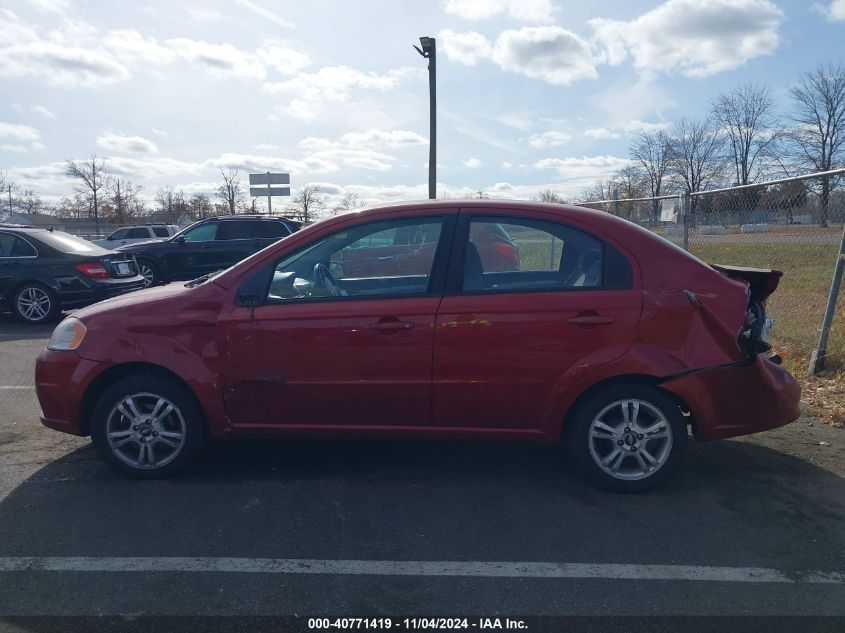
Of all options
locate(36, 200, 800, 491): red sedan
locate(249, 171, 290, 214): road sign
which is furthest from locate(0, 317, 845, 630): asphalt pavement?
locate(249, 171, 290, 214): road sign

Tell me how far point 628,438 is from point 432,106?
50.1 feet

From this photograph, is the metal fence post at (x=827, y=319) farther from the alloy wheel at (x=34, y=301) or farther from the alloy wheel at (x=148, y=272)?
the alloy wheel at (x=148, y=272)

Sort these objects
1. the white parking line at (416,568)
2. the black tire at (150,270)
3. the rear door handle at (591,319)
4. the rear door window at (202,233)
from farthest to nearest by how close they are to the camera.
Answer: the rear door window at (202,233)
the black tire at (150,270)
the rear door handle at (591,319)
the white parking line at (416,568)

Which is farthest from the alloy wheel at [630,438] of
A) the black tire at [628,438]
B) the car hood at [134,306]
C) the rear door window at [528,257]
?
the car hood at [134,306]

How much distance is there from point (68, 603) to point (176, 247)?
42.7 ft

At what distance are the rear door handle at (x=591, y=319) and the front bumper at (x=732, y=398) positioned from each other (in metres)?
0.52

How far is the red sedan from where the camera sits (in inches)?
162

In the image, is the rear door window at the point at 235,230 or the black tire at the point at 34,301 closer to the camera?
the black tire at the point at 34,301

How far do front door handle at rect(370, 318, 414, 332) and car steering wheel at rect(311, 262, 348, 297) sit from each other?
0.31 metres

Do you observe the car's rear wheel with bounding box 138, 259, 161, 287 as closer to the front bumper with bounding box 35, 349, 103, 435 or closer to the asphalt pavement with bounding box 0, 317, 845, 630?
the asphalt pavement with bounding box 0, 317, 845, 630

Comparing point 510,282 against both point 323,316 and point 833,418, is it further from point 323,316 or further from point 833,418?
point 833,418

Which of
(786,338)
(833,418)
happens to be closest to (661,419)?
(833,418)

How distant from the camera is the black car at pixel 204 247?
49.6 feet

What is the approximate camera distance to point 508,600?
3090 millimetres
